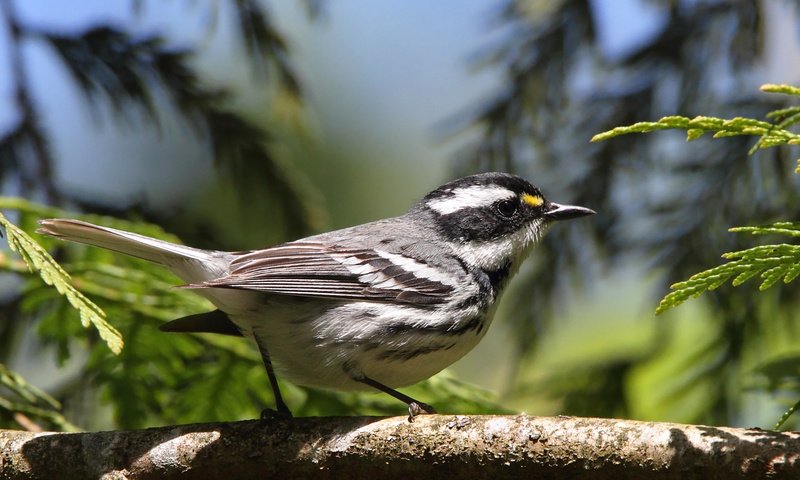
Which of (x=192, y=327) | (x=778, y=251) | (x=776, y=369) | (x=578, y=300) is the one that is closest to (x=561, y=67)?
(x=578, y=300)

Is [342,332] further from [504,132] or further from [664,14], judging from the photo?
[664,14]

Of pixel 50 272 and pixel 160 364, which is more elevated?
pixel 160 364

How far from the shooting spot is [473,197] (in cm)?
347

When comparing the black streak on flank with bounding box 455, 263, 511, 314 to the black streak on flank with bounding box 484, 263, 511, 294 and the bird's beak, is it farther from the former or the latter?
the bird's beak

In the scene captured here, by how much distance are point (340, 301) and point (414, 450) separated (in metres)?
0.81

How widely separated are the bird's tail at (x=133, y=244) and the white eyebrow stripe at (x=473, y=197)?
1000 mm

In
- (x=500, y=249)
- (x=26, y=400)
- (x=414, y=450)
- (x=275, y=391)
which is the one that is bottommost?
(x=414, y=450)

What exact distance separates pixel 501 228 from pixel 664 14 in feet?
4.76

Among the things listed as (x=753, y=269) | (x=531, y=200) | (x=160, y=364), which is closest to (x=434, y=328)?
(x=531, y=200)

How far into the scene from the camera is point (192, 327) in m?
2.98

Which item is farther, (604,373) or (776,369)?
(604,373)

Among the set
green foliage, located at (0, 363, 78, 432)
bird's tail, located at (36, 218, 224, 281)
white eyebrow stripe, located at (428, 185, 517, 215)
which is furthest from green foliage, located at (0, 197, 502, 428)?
white eyebrow stripe, located at (428, 185, 517, 215)

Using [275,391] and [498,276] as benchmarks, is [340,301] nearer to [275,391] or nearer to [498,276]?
[275,391]

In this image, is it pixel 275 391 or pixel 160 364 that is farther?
pixel 160 364
